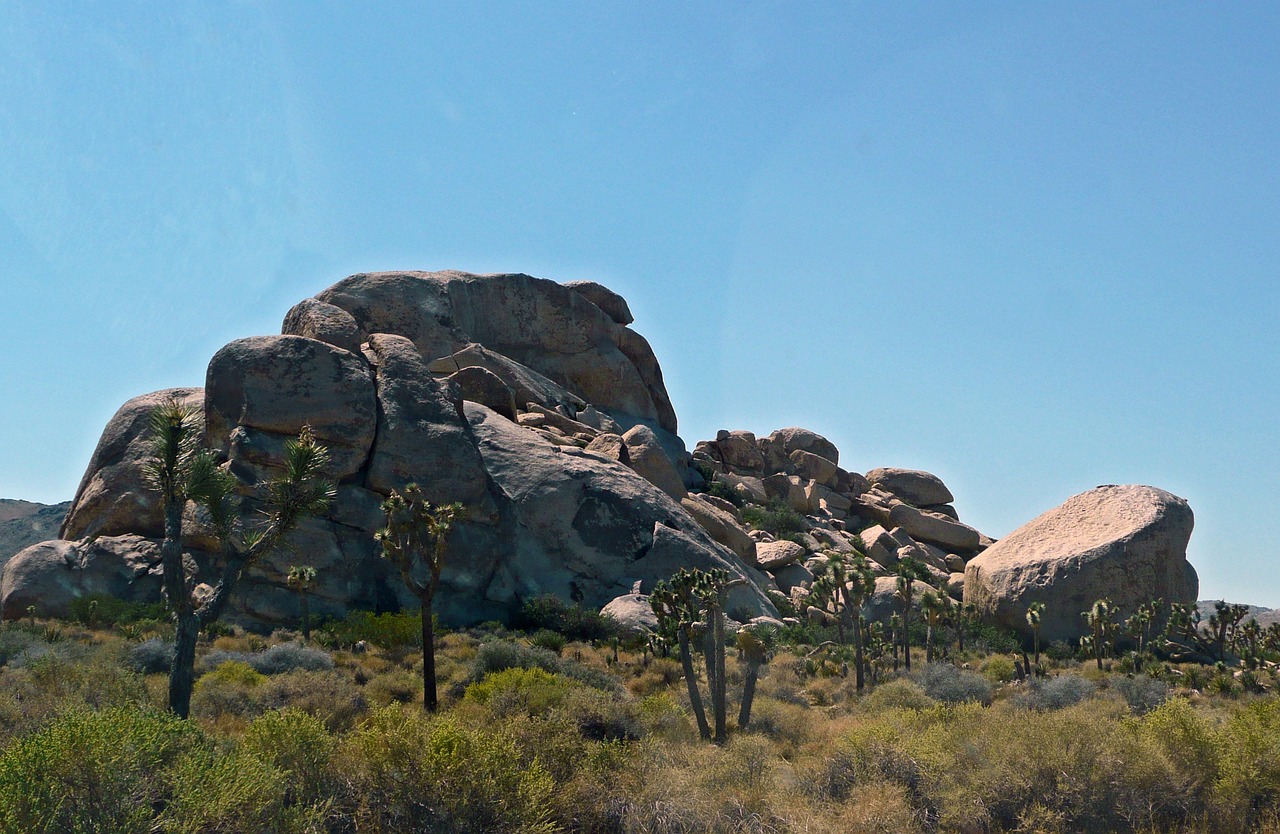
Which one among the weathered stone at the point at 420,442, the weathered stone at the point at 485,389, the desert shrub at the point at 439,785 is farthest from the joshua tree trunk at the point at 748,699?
the weathered stone at the point at 485,389

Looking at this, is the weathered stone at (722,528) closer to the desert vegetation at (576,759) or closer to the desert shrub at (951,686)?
the desert shrub at (951,686)

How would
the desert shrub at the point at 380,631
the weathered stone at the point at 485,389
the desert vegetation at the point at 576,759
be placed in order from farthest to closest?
the weathered stone at the point at 485,389
the desert shrub at the point at 380,631
the desert vegetation at the point at 576,759

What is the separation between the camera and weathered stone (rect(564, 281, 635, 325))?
66.6 metres

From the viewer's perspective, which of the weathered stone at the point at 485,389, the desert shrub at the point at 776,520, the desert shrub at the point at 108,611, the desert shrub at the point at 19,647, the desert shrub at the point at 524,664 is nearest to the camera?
the desert shrub at the point at 19,647

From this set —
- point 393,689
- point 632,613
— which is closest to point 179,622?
point 393,689

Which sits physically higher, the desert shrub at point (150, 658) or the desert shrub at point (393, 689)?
the desert shrub at point (150, 658)

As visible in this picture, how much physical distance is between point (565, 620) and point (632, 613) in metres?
2.67

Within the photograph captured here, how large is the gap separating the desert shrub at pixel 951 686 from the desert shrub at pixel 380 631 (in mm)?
16028

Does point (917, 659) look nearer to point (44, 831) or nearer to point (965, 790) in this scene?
point (965, 790)

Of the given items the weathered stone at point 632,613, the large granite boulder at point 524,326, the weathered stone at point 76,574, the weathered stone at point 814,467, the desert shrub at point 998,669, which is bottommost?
the desert shrub at point 998,669

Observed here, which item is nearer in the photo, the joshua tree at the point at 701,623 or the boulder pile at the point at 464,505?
the joshua tree at the point at 701,623

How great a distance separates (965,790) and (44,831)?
397 inches

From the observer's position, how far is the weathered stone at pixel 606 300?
66562 millimetres

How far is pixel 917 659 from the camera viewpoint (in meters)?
36.7
